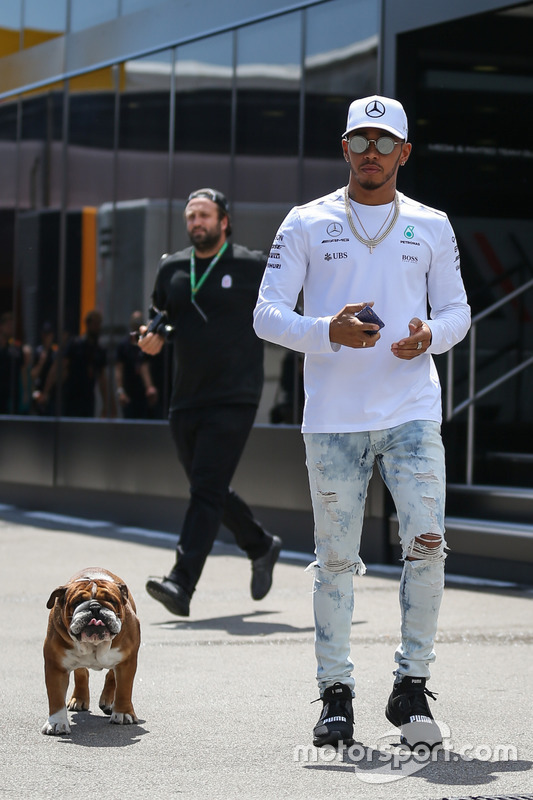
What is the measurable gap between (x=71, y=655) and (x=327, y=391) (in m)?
1.23

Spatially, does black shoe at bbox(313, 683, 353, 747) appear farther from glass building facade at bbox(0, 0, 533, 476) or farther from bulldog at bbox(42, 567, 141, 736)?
glass building facade at bbox(0, 0, 533, 476)

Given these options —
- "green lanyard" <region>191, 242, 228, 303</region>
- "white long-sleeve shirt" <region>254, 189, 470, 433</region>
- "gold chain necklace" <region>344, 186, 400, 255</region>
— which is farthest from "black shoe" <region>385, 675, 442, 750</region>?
"green lanyard" <region>191, 242, 228, 303</region>

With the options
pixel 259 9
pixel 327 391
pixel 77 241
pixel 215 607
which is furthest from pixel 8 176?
pixel 327 391

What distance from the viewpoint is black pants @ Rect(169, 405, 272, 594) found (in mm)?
7316

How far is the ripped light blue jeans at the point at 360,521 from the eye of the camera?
15.3 feet

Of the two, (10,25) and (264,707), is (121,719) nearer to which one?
(264,707)

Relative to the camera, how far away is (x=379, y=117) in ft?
15.3

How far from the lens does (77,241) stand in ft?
46.6

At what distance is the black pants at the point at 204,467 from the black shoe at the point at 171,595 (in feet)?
0.17

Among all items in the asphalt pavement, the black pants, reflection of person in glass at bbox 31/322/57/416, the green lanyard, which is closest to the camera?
the asphalt pavement

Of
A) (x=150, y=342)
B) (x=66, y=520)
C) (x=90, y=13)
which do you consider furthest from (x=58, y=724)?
(x=90, y=13)

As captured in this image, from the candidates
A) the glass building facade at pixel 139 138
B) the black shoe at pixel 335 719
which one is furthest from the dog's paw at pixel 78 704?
the glass building facade at pixel 139 138

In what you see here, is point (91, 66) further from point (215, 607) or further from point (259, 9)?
point (215, 607)

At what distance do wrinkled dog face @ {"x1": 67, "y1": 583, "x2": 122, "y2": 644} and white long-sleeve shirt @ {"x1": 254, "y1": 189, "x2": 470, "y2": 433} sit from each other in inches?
35.3
